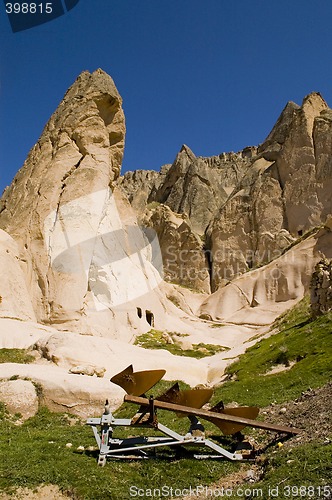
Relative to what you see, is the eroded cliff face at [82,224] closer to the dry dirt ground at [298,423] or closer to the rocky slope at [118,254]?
the rocky slope at [118,254]

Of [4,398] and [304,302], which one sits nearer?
[4,398]

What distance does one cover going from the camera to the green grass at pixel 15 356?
676 inches

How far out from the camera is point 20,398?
12328 millimetres

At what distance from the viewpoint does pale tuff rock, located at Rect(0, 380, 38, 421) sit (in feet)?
39.8

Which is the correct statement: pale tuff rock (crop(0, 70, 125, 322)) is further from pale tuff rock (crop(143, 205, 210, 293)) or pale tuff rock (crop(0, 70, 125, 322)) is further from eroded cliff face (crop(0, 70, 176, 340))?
pale tuff rock (crop(143, 205, 210, 293))

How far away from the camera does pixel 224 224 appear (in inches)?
2542

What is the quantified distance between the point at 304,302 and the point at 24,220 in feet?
70.3

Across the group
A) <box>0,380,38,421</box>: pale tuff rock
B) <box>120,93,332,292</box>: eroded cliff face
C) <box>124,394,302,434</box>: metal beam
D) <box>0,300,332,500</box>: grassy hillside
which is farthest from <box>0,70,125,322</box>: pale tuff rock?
<box>120,93,332,292</box>: eroded cliff face

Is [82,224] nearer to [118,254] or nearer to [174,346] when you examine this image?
[118,254]

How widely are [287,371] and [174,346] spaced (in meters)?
15.4

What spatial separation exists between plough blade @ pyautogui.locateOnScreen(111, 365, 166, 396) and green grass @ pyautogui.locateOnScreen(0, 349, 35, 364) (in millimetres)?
10113

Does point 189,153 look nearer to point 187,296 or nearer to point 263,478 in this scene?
point 187,296

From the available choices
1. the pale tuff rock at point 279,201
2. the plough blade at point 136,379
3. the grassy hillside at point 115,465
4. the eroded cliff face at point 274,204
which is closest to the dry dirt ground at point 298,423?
the grassy hillside at point 115,465

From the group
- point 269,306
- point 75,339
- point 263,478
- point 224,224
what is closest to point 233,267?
point 224,224
